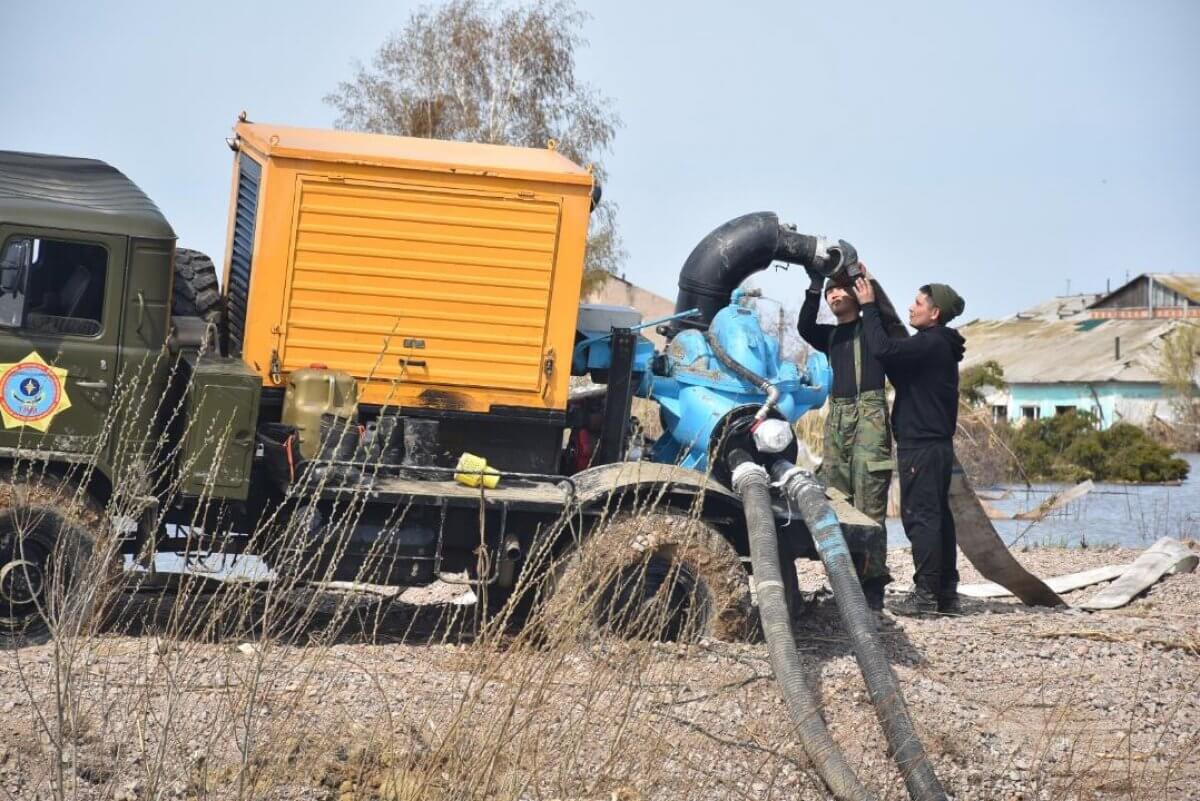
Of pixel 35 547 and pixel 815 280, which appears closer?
pixel 35 547

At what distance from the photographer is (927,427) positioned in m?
9.20

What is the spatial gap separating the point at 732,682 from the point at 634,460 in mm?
2025

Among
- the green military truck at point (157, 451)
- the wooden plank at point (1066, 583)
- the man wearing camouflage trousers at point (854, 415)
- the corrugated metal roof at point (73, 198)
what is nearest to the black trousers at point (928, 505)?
the man wearing camouflage trousers at point (854, 415)

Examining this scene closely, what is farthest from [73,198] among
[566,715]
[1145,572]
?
[1145,572]

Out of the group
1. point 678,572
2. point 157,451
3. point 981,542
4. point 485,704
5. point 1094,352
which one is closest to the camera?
point 485,704

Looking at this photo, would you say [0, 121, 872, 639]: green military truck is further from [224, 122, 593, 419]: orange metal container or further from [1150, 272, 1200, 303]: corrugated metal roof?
[1150, 272, 1200, 303]: corrugated metal roof

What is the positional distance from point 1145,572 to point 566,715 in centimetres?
639

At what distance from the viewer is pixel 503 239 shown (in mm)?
8289

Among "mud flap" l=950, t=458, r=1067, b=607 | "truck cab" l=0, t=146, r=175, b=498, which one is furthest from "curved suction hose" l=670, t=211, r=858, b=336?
"truck cab" l=0, t=146, r=175, b=498

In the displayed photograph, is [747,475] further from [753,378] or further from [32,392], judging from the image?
[32,392]

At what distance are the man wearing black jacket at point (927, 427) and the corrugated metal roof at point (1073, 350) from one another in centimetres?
3996

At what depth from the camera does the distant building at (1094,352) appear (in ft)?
153

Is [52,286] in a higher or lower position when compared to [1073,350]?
lower

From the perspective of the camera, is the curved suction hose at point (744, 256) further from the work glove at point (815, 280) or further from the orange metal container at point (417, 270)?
the orange metal container at point (417, 270)
